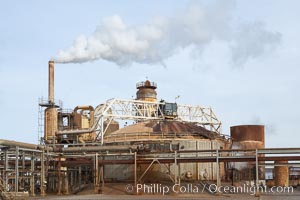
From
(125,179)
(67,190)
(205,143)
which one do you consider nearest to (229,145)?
(205,143)

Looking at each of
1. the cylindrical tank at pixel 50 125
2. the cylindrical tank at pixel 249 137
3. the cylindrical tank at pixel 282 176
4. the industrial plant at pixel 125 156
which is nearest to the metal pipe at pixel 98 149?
the industrial plant at pixel 125 156

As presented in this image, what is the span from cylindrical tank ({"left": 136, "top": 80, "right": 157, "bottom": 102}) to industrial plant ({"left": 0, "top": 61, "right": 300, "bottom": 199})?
786cm

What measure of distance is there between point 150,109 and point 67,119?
10.8 m

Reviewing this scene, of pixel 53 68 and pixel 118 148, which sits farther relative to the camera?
pixel 53 68

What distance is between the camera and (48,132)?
204 ft

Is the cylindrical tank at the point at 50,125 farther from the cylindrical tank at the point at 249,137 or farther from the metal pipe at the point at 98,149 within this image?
the cylindrical tank at the point at 249,137

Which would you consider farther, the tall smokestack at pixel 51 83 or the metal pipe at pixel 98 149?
the tall smokestack at pixel 51 83

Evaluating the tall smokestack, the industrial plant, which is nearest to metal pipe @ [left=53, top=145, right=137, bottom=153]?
the industrial plant

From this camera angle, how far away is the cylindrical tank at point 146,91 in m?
75.6

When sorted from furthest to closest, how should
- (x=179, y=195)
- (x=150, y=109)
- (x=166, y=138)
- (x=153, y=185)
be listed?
(x=150, y=109), (x=166, y=138), (x=153, y=185), (x=179, y=195)

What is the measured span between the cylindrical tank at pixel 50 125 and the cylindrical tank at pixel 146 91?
646 inches

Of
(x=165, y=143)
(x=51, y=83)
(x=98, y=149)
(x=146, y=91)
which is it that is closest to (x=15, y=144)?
(x=98, y=149)

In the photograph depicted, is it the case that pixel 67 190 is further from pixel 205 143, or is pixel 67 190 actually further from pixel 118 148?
pixel 205 143

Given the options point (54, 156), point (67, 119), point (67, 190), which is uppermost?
point (67, 119)
